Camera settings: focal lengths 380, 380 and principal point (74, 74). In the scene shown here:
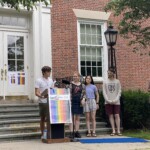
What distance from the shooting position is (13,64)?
13.1 meters

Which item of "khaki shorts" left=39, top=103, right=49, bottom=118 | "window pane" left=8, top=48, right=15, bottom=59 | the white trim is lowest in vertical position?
"khaki shorts" left=39, top=103, right=49, bottom=118

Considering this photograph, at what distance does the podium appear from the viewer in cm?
920

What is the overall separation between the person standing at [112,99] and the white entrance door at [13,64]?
3.52m

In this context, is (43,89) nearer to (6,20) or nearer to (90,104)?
(90,104)

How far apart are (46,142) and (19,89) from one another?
4.27 meters

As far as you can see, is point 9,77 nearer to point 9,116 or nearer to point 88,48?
point 9,116

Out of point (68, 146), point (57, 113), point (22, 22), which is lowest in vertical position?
point (68, 146)

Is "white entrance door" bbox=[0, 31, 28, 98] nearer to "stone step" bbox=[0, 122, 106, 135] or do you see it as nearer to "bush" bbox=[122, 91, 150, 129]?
"stone step" bbox=[0, 122, 106, 135]

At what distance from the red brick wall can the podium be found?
409 centimetres

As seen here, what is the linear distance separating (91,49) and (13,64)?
3182 millimetres

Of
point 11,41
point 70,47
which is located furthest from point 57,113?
point 70,47

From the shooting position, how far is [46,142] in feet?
30.1

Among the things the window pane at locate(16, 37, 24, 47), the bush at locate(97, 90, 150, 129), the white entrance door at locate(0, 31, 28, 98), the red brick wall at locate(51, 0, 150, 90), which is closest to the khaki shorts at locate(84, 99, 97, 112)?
the bush at locate(97, 90, 150, 129)

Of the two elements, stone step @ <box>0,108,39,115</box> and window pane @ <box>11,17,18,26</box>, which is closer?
stone step @ <box>0,108,39,115</box>
